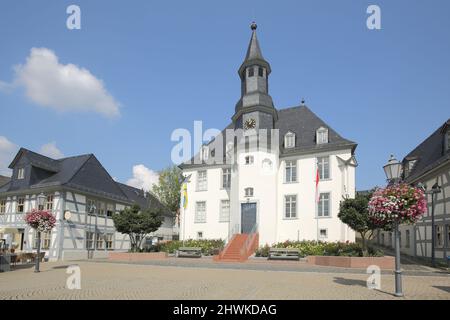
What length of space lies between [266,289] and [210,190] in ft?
70.7

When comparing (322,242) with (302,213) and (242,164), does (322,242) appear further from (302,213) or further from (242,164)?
(242,164)

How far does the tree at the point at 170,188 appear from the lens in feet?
173

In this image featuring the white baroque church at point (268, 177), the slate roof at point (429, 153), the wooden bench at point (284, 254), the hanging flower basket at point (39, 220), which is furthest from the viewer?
the white baroque church at point (268, 177)

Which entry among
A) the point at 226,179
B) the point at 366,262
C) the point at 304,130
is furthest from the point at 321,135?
the point at 366,262

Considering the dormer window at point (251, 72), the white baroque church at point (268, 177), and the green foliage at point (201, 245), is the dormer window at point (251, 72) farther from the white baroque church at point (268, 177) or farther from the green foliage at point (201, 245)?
the green foliage at point (201, 245)

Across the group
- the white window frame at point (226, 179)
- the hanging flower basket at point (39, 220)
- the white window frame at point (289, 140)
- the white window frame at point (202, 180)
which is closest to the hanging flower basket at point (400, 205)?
the hanging flower basket at point (39, 220)

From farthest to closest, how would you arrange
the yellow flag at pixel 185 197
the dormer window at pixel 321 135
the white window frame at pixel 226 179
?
the yellow flag at pixel 185 197 → the white window frame at pixel 226 179 → the dormer window at pixel 321 135

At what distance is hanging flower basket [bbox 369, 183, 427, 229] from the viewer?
402 inches

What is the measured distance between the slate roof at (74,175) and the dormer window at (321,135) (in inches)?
726

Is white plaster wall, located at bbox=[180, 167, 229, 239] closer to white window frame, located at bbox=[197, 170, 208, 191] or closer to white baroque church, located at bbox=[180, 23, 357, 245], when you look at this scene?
Result: white baroque church, located at bbox=[180, 23, 357, 245]

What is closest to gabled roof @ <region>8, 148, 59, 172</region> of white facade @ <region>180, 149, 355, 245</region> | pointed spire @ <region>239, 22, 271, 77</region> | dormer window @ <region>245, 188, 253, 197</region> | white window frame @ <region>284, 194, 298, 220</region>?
white facade @ <region>180, 149, 355, 245</region>

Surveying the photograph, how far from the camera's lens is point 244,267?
61.3 feet

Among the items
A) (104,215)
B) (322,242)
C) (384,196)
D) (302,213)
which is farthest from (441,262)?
(104,215)

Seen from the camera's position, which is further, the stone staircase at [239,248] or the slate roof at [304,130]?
the slate roof at [304,130]
